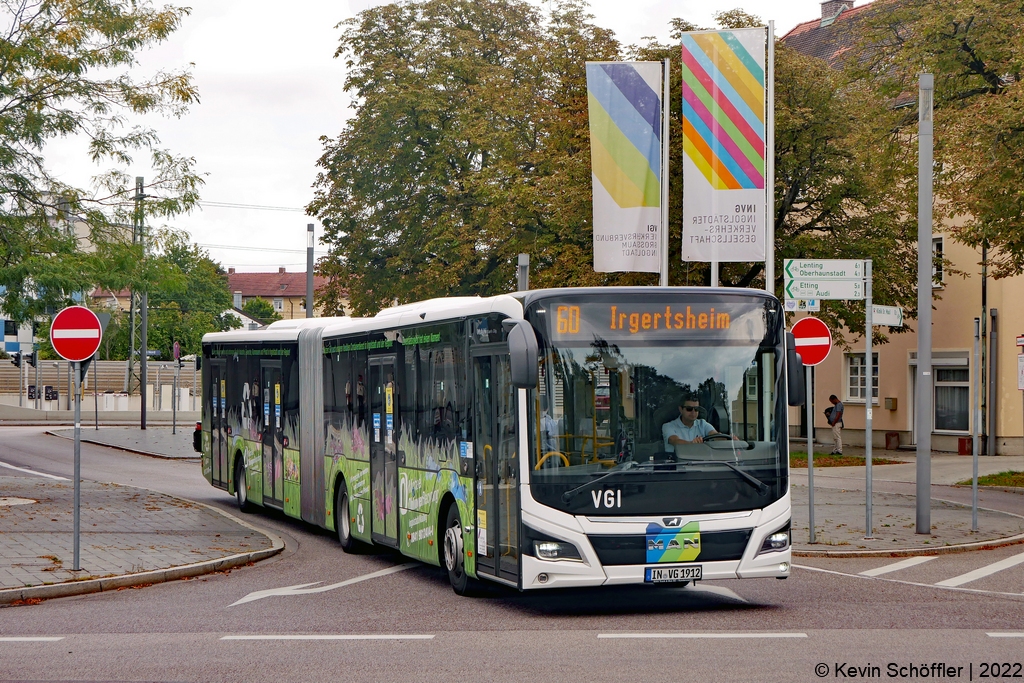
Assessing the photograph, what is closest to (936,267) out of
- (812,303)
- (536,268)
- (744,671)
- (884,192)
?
(884,192)

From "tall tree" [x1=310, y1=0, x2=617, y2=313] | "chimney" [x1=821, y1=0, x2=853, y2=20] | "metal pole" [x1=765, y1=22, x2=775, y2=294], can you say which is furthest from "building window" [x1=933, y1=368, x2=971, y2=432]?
"metal pole" [x1=765, y1=22, x2=775, y2=294]

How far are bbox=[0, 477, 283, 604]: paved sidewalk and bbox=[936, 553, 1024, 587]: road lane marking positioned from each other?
7506 millimetres

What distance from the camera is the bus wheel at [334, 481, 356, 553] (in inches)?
628

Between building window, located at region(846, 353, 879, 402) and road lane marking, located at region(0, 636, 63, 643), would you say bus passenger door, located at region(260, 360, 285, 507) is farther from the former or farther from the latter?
building window, located at region(846, 353, 879, 402)

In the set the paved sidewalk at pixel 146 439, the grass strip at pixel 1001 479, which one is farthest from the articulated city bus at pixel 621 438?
the paved sidewalk at pixel 146 439

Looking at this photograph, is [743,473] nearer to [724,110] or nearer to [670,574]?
[670,574]

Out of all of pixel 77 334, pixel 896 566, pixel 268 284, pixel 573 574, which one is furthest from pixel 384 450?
pixel 268 284

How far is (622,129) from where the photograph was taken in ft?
65.4

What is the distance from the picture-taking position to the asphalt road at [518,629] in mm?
8281

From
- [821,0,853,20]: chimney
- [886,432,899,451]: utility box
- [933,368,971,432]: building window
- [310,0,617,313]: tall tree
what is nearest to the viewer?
[310,0,617,313]: tall tree

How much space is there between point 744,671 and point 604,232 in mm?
12199

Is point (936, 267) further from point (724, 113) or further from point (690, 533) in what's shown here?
point (690, 533)

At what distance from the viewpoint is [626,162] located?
19.9 m

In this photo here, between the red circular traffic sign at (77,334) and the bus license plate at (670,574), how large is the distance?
6473 millimetres
